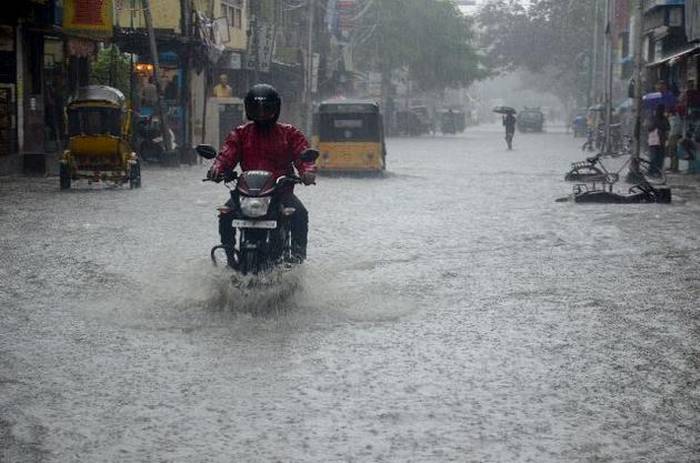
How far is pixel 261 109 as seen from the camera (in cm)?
952

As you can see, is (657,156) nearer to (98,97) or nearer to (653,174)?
(653,174)

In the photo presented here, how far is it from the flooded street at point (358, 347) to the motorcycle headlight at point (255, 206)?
53cm

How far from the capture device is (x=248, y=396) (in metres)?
6.42

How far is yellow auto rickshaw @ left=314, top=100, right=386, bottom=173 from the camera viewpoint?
97.0ft

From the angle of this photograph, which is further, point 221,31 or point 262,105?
point 221,31

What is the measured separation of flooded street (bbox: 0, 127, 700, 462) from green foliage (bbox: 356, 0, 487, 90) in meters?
65.3

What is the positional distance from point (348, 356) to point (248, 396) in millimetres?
1189

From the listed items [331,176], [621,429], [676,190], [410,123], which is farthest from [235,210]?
[410,123]

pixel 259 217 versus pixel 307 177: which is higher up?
pixel 307 177

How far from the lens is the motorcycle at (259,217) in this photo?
9172 millimetres

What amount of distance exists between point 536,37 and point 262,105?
87232 millimetres

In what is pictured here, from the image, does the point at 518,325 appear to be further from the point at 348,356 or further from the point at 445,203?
the point at 445,203

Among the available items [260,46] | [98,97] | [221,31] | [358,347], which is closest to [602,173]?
[98,97]

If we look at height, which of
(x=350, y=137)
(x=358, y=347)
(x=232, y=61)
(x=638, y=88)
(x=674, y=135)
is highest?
(x=232, y=61)
